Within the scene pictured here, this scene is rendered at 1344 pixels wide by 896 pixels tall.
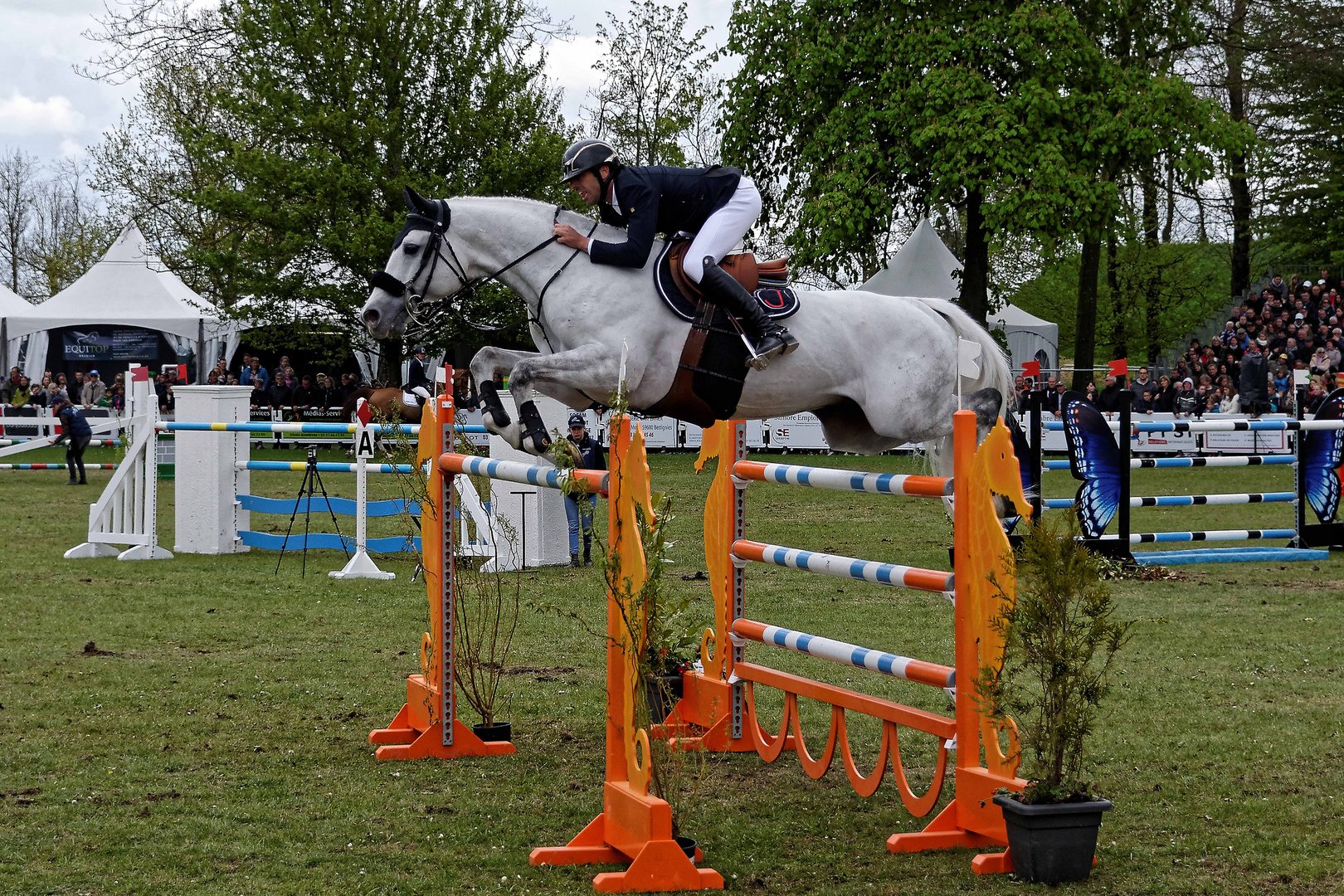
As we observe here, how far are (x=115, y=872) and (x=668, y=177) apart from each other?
2871 mm

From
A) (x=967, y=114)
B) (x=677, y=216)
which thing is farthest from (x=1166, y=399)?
(x=677, y=216)

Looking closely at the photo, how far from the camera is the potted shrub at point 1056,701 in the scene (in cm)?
320

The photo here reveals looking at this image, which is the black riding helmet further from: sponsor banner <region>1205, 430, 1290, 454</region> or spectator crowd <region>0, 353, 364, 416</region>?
spectator crowd <region>0, 353, 364, 416</region>

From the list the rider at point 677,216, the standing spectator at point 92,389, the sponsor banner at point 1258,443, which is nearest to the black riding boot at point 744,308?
the rider at point 677,216

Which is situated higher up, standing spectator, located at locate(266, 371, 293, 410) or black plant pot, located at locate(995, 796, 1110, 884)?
→ standing spectator, located at locate(266, 371, 293, 410)

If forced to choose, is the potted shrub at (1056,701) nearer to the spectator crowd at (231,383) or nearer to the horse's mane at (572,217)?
the horse's mane at (572,217)

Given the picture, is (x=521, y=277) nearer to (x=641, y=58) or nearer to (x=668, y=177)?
(x=668, y=177)

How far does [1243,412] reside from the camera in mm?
19172

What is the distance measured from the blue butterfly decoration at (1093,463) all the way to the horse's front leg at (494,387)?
5795mm

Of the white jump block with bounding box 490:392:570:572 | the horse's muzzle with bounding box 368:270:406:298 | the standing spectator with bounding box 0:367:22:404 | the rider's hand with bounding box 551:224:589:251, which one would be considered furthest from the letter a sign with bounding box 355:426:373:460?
the standing spectator with bounding box 0:367:22:404

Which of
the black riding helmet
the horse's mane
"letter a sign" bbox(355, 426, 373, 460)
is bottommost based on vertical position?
"letter a sign" bbox(355, 426, 373, 460)

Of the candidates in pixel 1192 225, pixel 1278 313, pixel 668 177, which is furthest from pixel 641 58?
pixel 668 177

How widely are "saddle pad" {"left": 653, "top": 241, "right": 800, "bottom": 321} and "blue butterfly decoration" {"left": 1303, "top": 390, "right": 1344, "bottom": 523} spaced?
7.45 metres

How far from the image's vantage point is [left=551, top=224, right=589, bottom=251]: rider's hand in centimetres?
453
